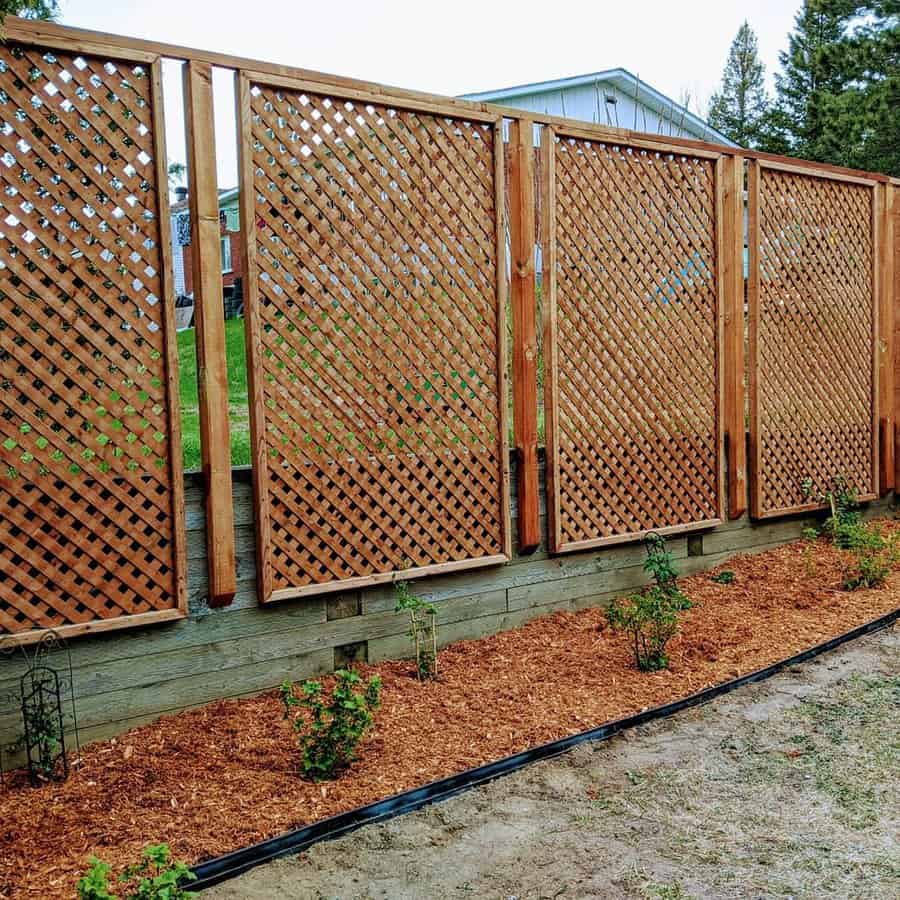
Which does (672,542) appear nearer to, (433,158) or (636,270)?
(636,270)

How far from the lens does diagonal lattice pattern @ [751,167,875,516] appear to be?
539 cm

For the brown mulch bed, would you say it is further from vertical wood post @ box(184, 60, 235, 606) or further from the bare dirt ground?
vertical wood post @ box(184, 60, 235, 606)

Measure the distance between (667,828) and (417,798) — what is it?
2.29ft

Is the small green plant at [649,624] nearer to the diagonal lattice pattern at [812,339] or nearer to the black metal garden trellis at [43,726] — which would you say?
the diagonal lattice pattern at [812,339]

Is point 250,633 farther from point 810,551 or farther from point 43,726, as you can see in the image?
point 810,551

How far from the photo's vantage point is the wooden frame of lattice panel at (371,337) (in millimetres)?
3479

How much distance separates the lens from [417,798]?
2.73 metres

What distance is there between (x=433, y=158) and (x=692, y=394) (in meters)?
1.94

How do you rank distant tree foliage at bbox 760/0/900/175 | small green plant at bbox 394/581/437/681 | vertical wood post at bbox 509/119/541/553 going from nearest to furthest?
small green plant at bbox 394/581/437/681, vertical wood post at bbox 509/119/541/553, distant tree foliage at bbox 760/0/900/175

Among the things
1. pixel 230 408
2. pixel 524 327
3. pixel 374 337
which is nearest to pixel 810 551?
pixel 524 327

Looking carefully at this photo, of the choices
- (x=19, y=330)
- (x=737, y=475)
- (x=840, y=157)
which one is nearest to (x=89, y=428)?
(x=19, y=330)

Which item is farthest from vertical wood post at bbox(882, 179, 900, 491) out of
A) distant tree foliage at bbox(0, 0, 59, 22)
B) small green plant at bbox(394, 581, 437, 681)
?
distant tree foliage at bbox(0, 0, 59, 22)

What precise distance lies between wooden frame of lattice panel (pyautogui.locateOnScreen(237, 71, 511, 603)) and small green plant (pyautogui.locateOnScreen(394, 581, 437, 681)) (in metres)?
0.11

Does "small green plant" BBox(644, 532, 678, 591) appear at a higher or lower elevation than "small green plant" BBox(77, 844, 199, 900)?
higher
